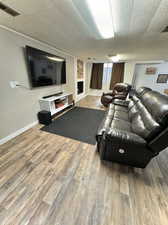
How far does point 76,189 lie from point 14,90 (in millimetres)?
2251

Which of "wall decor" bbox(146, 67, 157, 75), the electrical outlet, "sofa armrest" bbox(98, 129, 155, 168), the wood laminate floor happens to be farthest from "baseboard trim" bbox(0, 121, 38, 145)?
"wall decor" bbox(146, 67, 157, 75)

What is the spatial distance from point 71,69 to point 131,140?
4128mm

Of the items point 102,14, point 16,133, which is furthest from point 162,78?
point 16,133

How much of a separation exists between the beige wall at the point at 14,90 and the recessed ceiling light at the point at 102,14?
5.53ft

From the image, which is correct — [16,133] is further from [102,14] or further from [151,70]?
[151,70]

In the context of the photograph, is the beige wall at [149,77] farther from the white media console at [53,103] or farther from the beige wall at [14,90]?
the beige wall at [14,90]

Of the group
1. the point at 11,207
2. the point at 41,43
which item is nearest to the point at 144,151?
the point at 11,207

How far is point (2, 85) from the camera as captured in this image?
1.94 m

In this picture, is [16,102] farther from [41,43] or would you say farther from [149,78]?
[149,78]

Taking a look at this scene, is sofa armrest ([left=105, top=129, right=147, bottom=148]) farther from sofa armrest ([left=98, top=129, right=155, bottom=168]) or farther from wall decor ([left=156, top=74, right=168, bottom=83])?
wall decor ([left=156, top=74, right=168, bottom=83])

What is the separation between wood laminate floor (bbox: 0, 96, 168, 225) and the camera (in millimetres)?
1000

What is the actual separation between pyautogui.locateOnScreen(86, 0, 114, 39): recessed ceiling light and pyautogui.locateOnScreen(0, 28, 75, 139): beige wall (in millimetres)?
1686

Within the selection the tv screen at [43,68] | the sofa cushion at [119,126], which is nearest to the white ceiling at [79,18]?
the tv screen at [43,68]

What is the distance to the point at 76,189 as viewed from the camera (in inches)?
48.8
